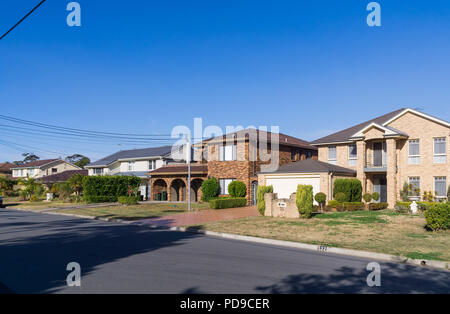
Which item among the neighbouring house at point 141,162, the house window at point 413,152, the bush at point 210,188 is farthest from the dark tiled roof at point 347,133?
the neighbouring house at point 141,162

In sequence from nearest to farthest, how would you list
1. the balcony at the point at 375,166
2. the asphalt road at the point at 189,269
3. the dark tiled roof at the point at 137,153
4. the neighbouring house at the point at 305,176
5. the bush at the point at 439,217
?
the asphalt road at the point at 189,269 → the bush at the point at 439,217 → the neighbouring house at the point at 305,176 → the balcony at the point at 375,166 → the dark tiled roof at the point at 137,153

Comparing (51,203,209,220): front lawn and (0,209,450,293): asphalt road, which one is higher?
(0,209,450,293): asphalt road

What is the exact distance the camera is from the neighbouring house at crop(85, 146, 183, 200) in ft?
154

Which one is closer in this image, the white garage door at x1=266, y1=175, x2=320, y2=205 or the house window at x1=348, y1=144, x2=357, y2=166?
the white garage door at x1=266, y1=175, x2=320, y2=205

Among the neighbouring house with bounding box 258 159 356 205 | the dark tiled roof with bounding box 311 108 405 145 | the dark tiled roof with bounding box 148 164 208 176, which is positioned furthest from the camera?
the dark tiled roof with bounding box 148 164 208 176

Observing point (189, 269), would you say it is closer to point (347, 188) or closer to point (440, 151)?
point (347, 188)

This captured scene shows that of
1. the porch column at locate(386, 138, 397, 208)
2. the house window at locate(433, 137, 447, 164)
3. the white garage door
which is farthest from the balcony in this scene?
the white garage door

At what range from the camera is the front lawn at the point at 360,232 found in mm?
12000

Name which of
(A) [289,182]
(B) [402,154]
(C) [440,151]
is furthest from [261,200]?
(C) [440,151]

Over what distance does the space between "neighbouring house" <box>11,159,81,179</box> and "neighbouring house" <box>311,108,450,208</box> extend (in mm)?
58308

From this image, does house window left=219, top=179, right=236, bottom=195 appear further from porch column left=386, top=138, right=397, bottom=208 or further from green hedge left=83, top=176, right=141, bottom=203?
porch column left=386, top=138, right=397, bottom=208

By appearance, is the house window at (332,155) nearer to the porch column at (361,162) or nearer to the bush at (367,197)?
the porch column at (361,162)

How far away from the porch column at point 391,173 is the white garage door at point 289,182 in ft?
17.3

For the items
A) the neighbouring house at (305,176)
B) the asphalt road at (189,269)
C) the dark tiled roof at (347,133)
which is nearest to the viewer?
the asphalt road at (189,269)
